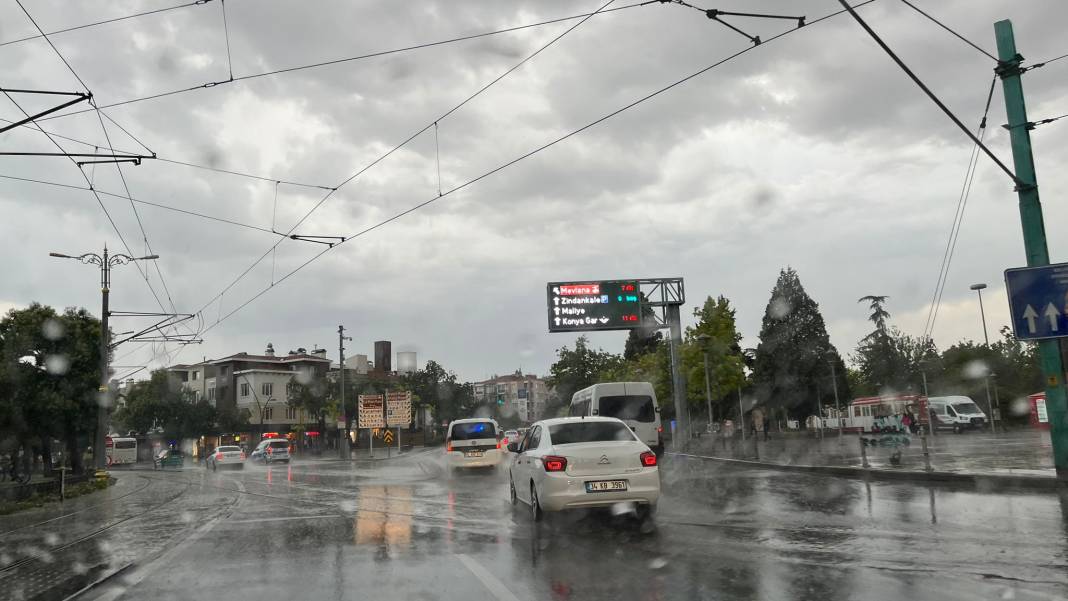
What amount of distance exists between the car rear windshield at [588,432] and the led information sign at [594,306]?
23.5 meters

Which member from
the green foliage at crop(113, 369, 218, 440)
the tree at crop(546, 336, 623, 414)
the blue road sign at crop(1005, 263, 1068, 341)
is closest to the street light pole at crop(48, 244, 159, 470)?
the blue road sign at crop(1005, 263, 1068, 341)

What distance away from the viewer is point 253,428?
86125 mm

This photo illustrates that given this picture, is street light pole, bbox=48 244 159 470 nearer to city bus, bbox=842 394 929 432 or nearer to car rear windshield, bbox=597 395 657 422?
car rear windshield, bbox=597 395 657 422

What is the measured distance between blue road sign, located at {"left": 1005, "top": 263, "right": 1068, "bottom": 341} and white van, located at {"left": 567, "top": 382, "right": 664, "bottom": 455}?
467 inches

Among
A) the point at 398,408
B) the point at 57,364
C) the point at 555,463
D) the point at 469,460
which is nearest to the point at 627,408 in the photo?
the point at 469,460

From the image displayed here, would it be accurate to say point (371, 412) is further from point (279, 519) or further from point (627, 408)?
point (279, 519)

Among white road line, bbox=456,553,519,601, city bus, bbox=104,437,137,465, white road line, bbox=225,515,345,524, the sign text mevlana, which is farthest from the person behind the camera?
city bus, bbox=104,437,137,465

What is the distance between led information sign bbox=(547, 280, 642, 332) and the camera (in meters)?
35.1

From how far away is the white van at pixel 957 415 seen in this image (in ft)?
151

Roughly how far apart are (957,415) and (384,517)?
43298mm

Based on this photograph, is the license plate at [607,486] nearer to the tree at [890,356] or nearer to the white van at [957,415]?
the white van at [957,415]

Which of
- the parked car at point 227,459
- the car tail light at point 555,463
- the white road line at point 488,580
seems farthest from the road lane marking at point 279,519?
the parked car at point 227,459

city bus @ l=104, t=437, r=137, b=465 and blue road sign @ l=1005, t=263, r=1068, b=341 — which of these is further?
city bus @ l=104, t=437, r=137, b=465

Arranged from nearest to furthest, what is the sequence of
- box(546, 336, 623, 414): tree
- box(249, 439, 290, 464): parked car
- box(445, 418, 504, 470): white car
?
box(445, 418, 504, 470): white car < box(249, 439, 290, 464): parked car < box(546, 336, 623, 414): tree
